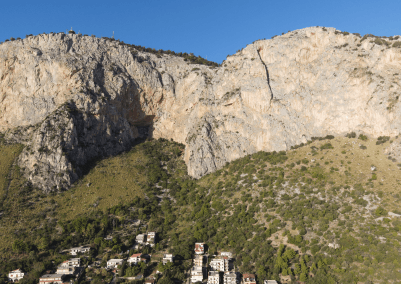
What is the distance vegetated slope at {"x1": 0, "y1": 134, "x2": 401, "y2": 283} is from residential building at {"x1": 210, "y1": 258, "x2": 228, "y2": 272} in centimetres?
284

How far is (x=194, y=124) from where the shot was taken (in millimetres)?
83875

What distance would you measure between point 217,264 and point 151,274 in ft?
36.6

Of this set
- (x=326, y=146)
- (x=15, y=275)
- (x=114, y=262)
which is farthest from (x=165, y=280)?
(x=326, y=146)

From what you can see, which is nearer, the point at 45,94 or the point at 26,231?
the point at 26,231

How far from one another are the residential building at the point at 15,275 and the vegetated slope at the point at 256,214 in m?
1.53

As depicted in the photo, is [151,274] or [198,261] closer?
[151,274]

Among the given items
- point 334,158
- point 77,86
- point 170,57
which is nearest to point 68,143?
point 77,86

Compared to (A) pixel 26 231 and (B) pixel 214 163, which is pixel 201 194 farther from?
(A) pixel 26 231

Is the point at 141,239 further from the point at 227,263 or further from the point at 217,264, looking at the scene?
the point at 227,263

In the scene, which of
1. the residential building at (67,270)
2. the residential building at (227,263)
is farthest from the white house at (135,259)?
the residential building at (227,263)

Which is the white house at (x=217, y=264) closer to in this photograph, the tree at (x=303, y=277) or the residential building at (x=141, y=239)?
the tree at (x=303, y=277)

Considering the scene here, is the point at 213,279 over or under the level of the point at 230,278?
under

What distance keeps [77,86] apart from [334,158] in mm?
66180

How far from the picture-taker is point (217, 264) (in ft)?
161
